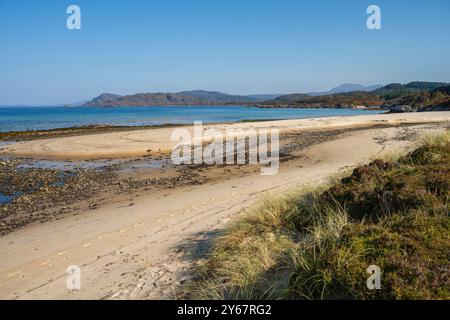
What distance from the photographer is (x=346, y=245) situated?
419 cm

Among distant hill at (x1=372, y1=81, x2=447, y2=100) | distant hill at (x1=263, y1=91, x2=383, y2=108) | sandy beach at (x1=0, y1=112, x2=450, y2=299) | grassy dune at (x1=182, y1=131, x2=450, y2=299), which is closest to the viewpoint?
grassy dune at (x1=182, y1=131, x2=450, y2=299)

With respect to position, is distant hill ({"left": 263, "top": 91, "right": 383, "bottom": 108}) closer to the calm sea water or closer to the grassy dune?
the calm sea water

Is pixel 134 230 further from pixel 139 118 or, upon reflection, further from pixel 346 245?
pixel 139 118

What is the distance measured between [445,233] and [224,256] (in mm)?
2486

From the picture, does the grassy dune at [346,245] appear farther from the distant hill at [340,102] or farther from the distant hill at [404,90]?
the distant hill at [404,90]

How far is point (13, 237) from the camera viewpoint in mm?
7500

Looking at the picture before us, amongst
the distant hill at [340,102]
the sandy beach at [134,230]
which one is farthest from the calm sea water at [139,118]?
the sandy beach at [134,230]

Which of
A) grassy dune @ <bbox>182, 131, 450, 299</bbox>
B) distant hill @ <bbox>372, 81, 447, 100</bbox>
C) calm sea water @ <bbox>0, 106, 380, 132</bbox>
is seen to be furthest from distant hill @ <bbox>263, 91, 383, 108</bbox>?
grassy dune @ <bbox>182, 131, 450, 299</bbox>

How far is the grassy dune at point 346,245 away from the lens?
3.58 m

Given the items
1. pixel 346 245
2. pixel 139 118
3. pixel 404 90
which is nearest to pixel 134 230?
pixel 346 245

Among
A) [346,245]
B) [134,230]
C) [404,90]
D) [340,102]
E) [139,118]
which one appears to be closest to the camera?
[346,245]

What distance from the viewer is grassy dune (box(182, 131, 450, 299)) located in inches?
141

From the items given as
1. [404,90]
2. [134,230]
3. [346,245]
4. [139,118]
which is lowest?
[134,230]
